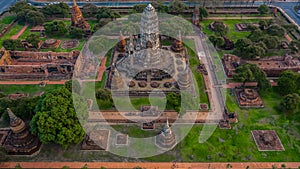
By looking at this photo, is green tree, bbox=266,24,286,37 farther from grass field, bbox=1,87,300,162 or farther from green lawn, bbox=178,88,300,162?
grass field, bbox=1,87,300,162

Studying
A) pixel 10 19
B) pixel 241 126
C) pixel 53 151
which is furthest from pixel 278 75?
pixel 10 19

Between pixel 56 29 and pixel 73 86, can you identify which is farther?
pixel 56 29

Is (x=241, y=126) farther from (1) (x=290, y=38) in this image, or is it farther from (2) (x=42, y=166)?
(1) (x=290, y=38)

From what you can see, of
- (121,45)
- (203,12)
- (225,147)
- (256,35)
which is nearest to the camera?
(225,147)

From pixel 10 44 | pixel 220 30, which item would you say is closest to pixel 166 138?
pixel 220 30

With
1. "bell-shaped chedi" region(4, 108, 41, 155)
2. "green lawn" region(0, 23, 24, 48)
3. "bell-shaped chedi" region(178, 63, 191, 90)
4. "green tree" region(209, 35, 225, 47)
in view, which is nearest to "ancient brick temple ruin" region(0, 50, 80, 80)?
"green lawn" region(0, 23, 24, 48)

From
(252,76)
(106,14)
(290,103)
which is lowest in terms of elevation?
(290,103)

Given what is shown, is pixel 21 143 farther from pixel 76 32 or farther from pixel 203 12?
pixel 203 12
